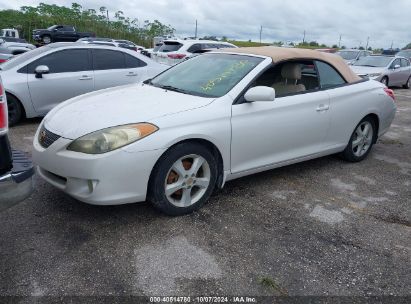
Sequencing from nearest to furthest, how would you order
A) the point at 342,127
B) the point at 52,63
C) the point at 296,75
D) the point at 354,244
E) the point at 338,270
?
the point at 338,270 < the point at 354,244 < the point at 296,75 < the point at 342,127 < the point at 52,63

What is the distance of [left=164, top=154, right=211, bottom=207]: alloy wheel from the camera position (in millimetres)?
3404

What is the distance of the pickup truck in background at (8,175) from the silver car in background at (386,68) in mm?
12852

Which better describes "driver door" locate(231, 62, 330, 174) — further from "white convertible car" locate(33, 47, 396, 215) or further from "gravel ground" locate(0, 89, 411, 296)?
"gravel ground" locate(0, 89, 411, 296)

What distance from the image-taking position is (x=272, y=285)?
266 cm

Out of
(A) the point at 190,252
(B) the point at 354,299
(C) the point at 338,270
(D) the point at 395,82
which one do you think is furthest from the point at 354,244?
(D) the point at 395,82

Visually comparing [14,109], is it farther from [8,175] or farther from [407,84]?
[407,84]

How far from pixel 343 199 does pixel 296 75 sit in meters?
1.46

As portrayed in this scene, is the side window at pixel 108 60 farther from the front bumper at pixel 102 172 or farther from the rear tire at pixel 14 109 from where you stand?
the front bumper at pixel 102 172

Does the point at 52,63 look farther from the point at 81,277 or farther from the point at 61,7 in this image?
the point at 61,7

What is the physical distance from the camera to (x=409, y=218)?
12.5 feet

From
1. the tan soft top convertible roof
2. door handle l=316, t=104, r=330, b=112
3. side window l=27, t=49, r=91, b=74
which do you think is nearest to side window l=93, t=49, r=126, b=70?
side window l=27, t=49, r=91, b=74

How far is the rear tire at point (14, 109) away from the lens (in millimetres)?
6428

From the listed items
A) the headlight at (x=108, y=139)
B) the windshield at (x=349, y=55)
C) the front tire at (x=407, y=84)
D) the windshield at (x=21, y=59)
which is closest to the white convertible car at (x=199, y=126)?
the headlight at (x=108, y=139)

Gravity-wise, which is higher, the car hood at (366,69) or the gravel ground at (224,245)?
the car hood at (366,69)
